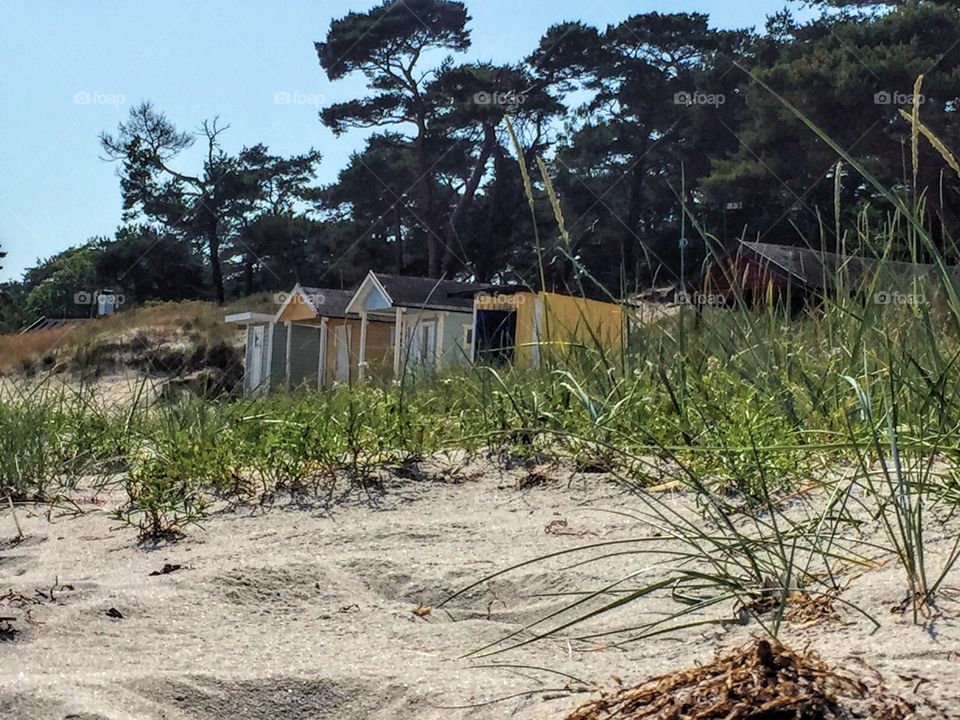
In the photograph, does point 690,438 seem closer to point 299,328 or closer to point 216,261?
point 299,328

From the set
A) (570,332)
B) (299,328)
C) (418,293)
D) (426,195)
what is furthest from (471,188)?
(570,332)

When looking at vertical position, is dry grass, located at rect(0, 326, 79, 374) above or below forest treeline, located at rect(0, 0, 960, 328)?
below

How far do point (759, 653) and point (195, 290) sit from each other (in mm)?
44644

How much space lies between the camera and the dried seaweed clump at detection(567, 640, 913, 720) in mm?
1141

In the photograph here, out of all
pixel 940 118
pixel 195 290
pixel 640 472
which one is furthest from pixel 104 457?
pixel 195 290

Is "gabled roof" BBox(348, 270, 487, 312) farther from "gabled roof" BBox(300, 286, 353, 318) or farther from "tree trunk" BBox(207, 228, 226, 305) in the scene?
"tree trunk" BBox(207, 228, 226, 305)

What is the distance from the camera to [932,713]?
1107mm

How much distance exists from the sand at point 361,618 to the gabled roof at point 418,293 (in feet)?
51.7

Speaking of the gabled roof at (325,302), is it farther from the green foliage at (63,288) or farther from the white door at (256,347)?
the green foliage at (63,288)

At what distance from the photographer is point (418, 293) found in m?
21.4

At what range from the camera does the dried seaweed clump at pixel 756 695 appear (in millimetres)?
1141

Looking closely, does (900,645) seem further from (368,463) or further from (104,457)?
(104,457)

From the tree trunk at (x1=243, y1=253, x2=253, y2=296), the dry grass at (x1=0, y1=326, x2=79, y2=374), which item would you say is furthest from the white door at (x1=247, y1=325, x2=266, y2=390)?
the tree trunk at (x1=243, y1=253, x2=253, y2=296)

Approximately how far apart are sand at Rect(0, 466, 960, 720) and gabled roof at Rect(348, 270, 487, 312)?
15.7m
